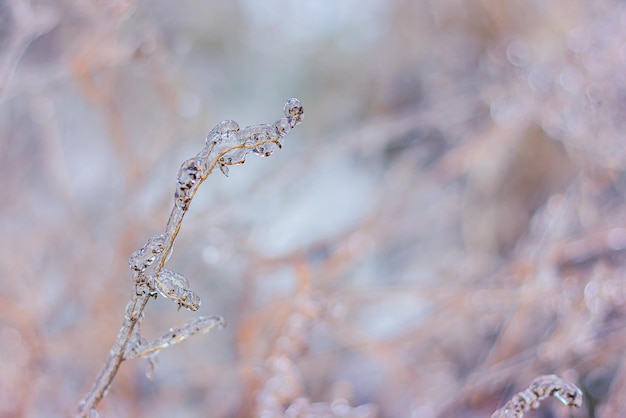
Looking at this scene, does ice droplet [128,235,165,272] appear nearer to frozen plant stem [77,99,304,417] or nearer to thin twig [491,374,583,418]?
frozen plant stem [77,99,304,417]

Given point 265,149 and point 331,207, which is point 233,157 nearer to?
point 265,149

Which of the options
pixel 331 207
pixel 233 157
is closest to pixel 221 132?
pixel 233 157

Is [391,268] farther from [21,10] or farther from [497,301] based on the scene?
[21,10]

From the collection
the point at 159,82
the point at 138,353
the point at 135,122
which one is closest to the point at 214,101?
the point at 135,122

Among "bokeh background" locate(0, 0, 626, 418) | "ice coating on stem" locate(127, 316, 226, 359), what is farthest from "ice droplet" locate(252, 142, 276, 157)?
"bokeh background" locate(0, 0, 626, 418)

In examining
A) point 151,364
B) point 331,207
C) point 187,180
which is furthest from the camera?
point 331,207

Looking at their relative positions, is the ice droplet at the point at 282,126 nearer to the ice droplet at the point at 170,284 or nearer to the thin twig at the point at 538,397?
the ice droplet at the point at 170,284

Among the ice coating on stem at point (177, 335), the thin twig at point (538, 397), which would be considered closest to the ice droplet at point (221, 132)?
the ice coating on stem at point (177, 335)
